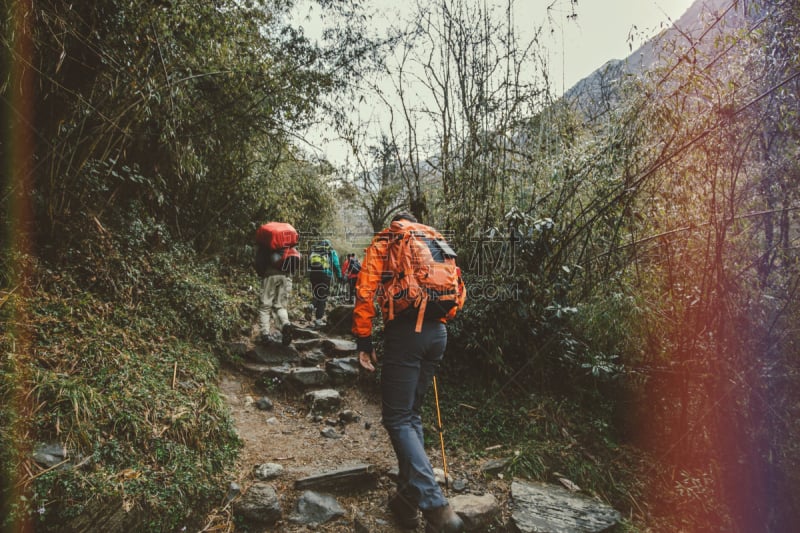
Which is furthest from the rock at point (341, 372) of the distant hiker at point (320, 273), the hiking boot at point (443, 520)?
the hiking boot at point (443, 520)

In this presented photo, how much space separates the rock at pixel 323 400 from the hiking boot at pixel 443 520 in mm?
2167

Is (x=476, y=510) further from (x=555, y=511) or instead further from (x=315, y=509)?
(x=315, y=509)

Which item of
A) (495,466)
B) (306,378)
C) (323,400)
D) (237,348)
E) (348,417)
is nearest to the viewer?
(495,466)

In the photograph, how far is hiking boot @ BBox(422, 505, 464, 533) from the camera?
2.22 meters

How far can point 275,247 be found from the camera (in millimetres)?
5578

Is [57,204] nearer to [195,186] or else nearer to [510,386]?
[195,186]

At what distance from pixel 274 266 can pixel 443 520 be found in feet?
14.1

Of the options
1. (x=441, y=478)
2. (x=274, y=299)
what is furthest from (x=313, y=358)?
(x=441, y=478)

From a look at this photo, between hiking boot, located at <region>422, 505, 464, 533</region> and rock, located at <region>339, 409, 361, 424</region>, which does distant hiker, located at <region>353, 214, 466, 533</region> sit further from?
rock, located at <region>339, 409, 361, 424</region>

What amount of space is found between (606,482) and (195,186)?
7.78 metres

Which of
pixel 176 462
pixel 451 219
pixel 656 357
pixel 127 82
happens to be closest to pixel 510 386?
pixel 656 357

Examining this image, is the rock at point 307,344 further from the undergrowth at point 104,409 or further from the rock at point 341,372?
the undergrowth at point 104,409

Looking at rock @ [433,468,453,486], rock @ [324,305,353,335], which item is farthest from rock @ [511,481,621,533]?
rock @ [324,305,353,335]

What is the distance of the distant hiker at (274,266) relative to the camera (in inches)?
220
